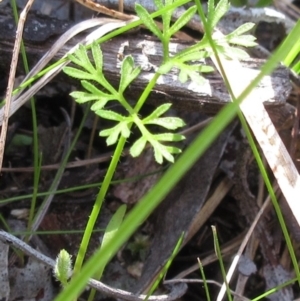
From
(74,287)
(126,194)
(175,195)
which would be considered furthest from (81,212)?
(74,287)

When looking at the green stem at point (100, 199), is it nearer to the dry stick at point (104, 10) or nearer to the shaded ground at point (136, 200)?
the shaded ground at point (136, 200)

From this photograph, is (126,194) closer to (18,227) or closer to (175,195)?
(175,195)

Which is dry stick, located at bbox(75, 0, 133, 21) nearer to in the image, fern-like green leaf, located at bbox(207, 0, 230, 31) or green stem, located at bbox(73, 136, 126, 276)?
fern-like green leaf, located at bbox(207, 0, 230, 31)

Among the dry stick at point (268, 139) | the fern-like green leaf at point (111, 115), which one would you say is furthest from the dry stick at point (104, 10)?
the fern-like green leaf at point (111, 115)

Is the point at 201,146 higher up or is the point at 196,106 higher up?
the point at 201,146

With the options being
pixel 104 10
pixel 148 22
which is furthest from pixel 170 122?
pixel 104 10

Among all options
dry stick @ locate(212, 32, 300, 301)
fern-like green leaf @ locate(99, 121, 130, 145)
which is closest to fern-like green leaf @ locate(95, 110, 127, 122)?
fern-like green leaf @ locate(99, 121, 130, 145)

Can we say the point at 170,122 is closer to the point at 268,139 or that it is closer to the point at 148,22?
the point at 148,22

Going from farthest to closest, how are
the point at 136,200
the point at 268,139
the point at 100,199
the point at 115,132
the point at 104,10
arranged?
the point at 136,200, the point at 104,10, the point at 268,139, the point at 100,199, the point at 115,132

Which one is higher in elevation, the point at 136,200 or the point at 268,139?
the point at 268,139

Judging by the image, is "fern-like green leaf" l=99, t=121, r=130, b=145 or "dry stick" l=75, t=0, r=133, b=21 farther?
"dry stick" l=75, t=0, r=133, b=21

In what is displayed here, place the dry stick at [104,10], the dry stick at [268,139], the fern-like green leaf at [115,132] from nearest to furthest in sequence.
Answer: the fern-like green leaf at [115,132] → the dry stick at [268,139] → the dry stick at [104,10]
